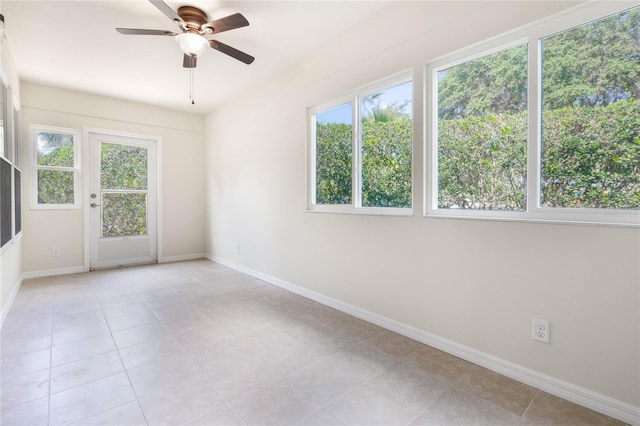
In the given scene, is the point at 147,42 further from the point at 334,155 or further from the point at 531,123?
the point at 531,123

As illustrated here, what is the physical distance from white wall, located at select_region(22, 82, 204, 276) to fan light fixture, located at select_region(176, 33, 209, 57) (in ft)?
9.76

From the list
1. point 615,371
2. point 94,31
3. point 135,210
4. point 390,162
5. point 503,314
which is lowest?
point 615,371

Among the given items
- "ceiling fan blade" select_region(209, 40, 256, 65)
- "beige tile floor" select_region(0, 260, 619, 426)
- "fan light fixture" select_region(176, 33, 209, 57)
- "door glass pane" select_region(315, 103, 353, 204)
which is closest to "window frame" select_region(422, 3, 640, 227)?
"door glass pane" select_region(315, 103, 353, 204)

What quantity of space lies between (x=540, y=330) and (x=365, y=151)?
1.93m

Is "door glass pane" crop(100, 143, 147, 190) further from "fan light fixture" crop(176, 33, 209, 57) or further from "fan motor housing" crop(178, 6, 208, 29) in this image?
"fan motor housing" crop(178, 6, 208, 29)

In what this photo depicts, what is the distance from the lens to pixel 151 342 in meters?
2.34

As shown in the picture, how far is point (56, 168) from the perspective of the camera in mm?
4309

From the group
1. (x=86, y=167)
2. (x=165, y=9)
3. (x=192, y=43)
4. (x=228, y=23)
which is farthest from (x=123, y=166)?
(x=228, y=23)

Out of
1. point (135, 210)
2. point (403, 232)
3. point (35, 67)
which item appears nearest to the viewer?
point (403, 232)

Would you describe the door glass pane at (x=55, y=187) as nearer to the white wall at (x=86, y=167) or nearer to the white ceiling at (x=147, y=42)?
the white wall at (x=86, y=167)

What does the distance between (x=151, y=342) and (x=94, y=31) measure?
2867 millimetres

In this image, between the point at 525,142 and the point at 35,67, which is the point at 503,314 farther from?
the point at 35,67

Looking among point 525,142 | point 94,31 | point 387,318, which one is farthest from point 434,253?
point 94,31

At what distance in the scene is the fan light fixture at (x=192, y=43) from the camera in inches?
98.1
